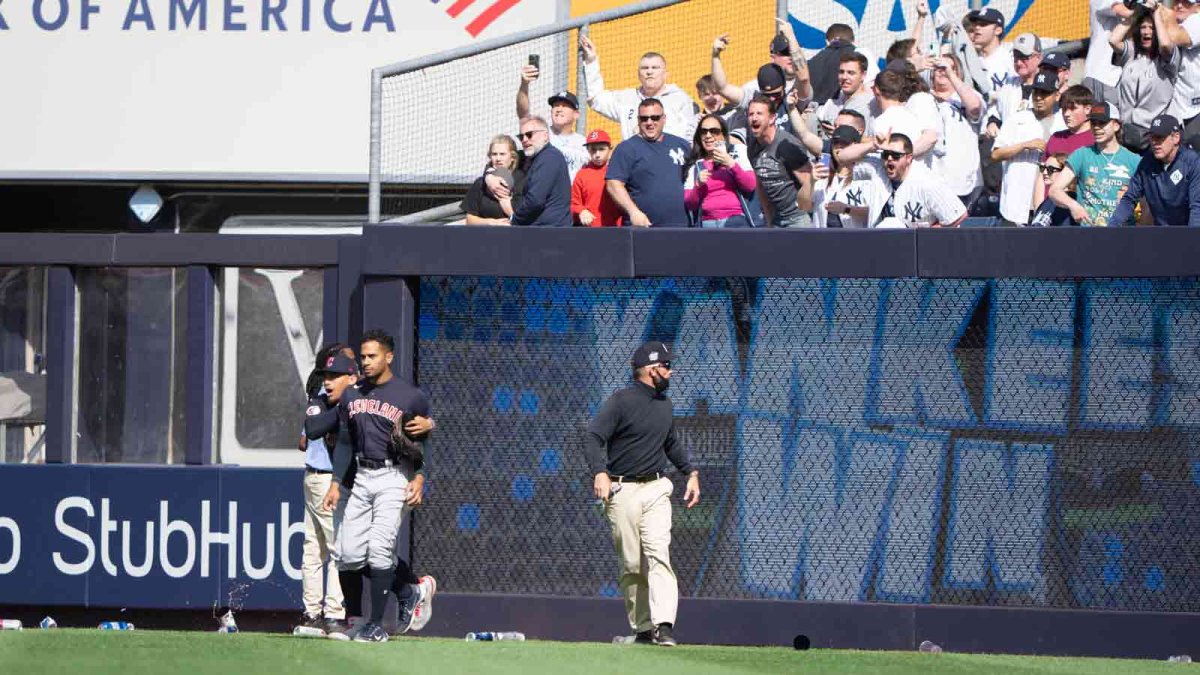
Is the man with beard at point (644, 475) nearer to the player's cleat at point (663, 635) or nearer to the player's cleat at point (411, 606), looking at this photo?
the player's cleat at point (663, 635)

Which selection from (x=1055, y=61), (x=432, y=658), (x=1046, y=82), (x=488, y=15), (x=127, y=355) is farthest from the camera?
(x=488, y=15)

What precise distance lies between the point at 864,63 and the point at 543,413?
3883 mm

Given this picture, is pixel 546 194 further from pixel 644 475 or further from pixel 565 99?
pixel 644 475

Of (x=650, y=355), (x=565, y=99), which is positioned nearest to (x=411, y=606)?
(x=650, y=355)

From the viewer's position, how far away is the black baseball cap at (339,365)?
417 inches

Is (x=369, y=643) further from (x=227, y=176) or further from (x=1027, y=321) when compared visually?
(x=227, y=176)

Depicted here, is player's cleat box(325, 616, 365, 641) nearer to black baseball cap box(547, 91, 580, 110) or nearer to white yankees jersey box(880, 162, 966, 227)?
white yankees jersey box(880, 162, 966, 227)

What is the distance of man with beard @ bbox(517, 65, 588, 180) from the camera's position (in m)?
12.9

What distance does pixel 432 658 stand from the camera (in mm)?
9516

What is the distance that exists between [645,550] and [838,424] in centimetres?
141

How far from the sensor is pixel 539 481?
1098cm

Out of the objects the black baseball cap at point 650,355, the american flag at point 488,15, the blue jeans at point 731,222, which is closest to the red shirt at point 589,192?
the blue jeans at point 731,222

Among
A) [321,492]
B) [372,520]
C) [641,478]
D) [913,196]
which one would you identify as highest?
[913,196]

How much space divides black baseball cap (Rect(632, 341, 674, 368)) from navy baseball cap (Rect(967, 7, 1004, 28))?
14.9 ft
